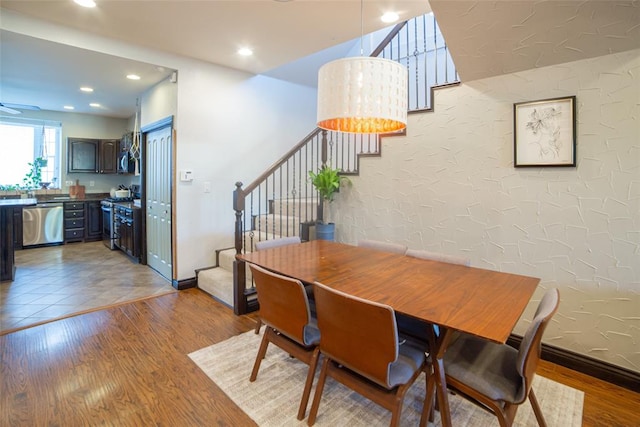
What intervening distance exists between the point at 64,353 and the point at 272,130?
3.60 meters

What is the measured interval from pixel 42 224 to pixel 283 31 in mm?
6127

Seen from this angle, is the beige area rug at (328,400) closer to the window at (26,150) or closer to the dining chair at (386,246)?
the dining chair at (386,246)

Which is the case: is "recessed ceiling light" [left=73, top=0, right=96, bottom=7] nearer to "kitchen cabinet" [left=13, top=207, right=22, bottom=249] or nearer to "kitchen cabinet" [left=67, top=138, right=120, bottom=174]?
"kitchen cabinet" [left=13, top=207, right=22, bottom=249]

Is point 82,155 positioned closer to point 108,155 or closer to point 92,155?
point 92,155

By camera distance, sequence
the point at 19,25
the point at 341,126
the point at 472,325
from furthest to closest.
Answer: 1. the point at 19,25
2. the point at 341,126
3. the point at 472,325

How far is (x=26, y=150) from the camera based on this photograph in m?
6.42

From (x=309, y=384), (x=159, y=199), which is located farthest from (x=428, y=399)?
(x=159, y=199)

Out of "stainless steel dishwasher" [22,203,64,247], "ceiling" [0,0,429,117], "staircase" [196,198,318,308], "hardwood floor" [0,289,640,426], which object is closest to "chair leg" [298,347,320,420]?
"hardwood floor" [0,289,640,426]

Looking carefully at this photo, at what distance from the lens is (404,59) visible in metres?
4.33

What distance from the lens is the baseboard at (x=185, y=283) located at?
12.9ft

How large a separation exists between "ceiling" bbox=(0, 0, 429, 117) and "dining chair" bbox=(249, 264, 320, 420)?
2265 mm

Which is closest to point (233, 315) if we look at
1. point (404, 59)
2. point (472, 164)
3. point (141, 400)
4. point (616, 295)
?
point (141, 400)

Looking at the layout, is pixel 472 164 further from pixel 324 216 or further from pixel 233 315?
pixel 233 315

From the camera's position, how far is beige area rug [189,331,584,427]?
1812 mm
